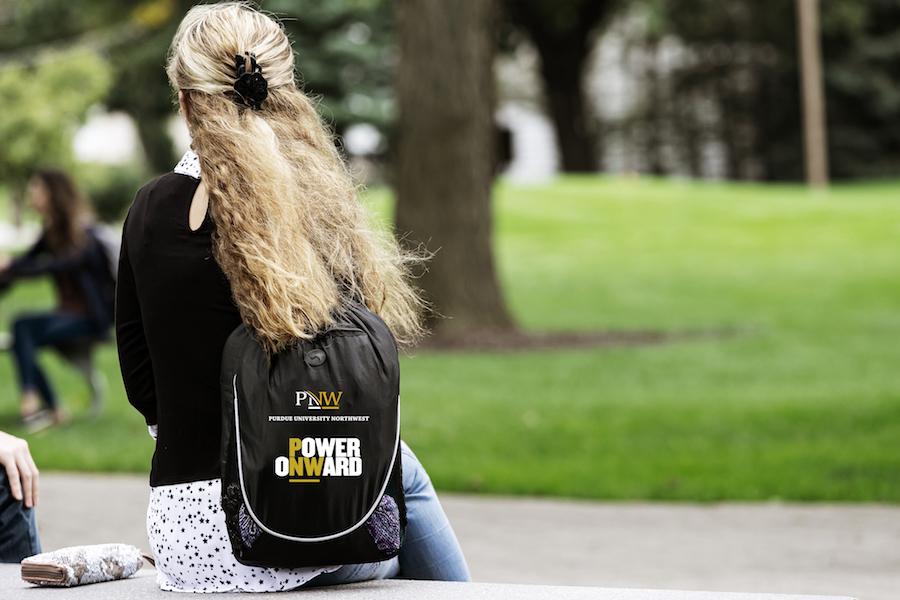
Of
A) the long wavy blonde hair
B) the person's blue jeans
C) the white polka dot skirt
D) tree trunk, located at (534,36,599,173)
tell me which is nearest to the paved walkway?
the person's blue jeans

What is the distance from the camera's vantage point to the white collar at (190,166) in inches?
102

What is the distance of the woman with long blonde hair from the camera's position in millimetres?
2482

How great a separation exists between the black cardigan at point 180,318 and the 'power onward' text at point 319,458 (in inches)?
9.8

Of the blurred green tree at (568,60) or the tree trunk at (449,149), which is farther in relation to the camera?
the blurred green tree at (568,60)

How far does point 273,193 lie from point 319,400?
0.47m

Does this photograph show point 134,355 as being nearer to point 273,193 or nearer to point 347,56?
point 273,193

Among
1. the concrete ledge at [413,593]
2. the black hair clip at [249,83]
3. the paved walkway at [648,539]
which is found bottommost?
the paved walkway at [648,539]

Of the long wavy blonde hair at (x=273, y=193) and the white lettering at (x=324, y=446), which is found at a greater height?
the long wavy blonde hair at (x=273, y=193)

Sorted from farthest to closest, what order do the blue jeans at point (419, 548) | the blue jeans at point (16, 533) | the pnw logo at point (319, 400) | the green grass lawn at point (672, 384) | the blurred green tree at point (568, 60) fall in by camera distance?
the blurred green tree at point (568, 60)
the green grass lawn at point (672, 384)
the blue jeans at point (16, 533)
the blue jeans at point (419, 548)
the pnw logo at point (319, 400)

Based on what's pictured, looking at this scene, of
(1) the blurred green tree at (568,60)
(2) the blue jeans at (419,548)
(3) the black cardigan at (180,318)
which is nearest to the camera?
(3) the black cardigan at (180,318)

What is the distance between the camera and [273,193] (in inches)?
99.1

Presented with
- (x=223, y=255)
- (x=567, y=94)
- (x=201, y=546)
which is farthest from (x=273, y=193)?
(x=567, y=94)

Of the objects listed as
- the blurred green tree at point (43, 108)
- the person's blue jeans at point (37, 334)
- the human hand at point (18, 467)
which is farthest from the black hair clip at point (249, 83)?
the blurred green tree at point (43, 108)

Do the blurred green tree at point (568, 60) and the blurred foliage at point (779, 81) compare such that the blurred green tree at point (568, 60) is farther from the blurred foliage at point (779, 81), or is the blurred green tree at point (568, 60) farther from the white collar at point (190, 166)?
the white collar at point (190, 166)
